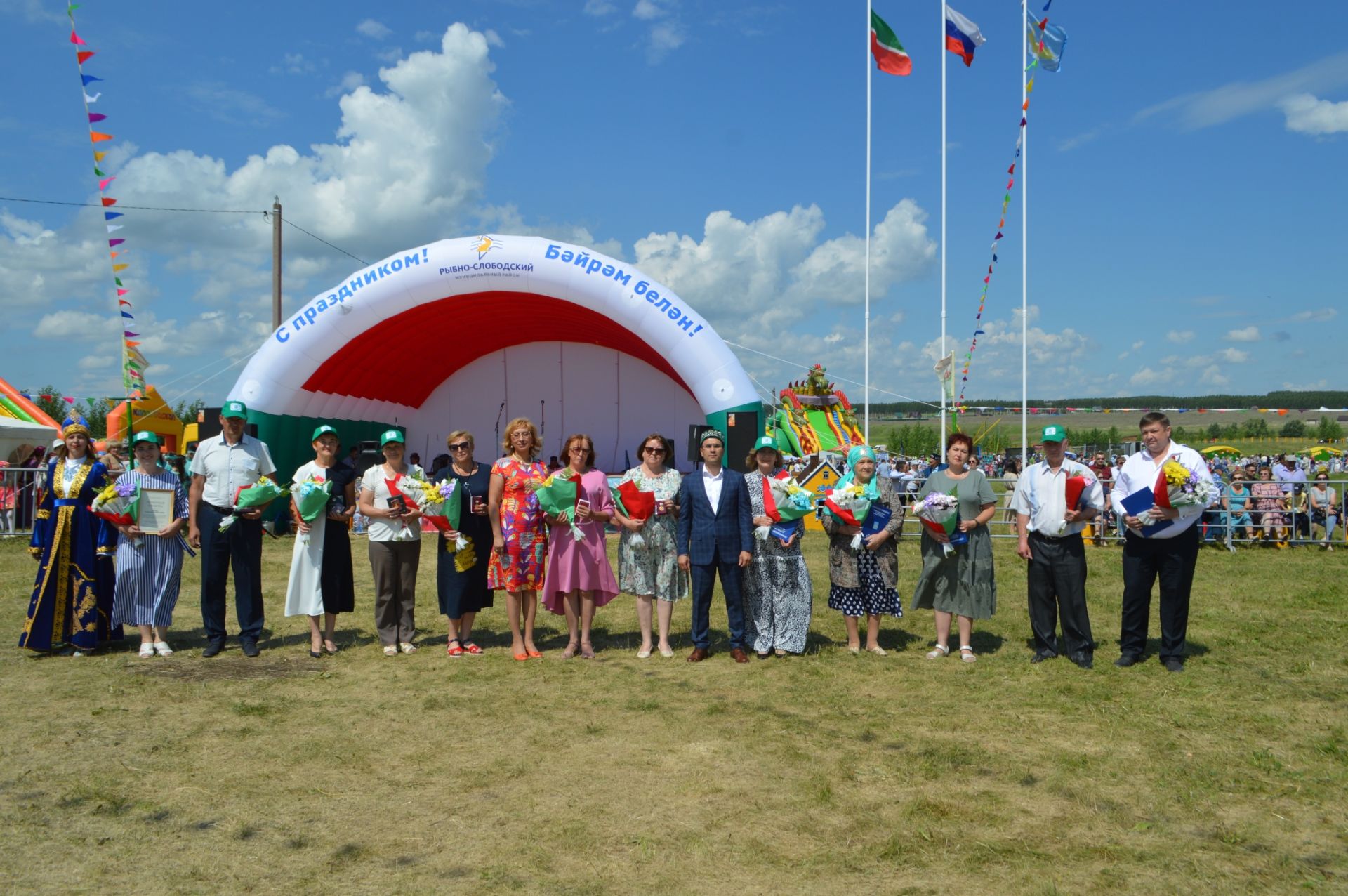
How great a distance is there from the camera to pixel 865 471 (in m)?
6.29

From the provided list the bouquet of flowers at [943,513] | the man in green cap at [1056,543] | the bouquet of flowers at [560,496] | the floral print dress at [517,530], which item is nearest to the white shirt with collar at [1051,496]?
the man in green cap at [1056,543]

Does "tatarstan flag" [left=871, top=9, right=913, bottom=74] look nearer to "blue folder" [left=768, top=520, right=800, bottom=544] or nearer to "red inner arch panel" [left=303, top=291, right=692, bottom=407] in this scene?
"red inner arch panel" [left=303, top=291, right=692, bottom=407]

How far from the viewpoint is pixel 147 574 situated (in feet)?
21.1

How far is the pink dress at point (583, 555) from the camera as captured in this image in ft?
20.8

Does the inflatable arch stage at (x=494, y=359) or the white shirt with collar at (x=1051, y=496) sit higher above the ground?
the inflatable arch stage at (x=494, y=359)

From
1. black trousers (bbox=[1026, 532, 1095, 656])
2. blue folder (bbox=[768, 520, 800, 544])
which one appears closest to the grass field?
black trousers (bbox=[1026, 532, 1095, 656])

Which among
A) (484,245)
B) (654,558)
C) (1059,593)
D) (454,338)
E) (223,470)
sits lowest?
(1059,593)

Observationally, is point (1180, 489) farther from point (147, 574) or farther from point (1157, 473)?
point (147, 574)

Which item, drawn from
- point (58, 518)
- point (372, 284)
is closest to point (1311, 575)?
point (58, 518)

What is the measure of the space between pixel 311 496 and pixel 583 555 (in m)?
1.88

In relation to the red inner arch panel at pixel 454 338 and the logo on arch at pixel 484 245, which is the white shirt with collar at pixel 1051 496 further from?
the logo on arch at pixel 484 245

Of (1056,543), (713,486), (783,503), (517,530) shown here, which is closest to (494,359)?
(517,530)

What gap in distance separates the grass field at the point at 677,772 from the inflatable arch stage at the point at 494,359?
7366mm

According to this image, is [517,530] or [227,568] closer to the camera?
[517,530]
